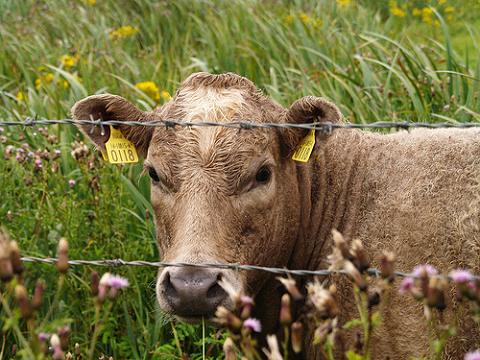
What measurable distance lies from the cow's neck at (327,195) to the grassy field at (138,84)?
2.11 feet

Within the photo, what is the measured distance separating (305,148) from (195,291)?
1038mm

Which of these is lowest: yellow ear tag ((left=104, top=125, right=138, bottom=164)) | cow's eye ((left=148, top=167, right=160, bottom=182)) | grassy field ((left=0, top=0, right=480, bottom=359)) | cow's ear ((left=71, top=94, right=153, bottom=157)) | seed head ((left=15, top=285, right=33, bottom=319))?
grassy field ((left=0, top=0, right=480, bottom=359))

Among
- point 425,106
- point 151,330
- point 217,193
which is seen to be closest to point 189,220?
point 217,193

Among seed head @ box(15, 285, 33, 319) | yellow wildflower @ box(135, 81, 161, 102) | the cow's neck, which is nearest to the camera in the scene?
seed head @ box(15, 285, 33, 319)

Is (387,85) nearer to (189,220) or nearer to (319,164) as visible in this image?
(319,164)

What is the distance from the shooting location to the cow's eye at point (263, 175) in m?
3.70

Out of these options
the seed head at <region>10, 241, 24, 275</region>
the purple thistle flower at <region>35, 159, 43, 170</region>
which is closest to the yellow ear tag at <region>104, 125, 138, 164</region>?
the purple thistle flower at <region>35, 159, 43, 170</region>

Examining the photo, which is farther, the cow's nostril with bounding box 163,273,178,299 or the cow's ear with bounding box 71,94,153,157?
the cow's ear with bounding box 71,94,153,157

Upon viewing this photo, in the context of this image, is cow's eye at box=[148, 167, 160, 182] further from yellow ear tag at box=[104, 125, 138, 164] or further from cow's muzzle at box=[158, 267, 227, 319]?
cow's muzzle at box=[158, 267, 227, 319]

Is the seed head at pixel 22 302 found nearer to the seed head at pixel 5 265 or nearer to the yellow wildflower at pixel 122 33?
the seed head at pixel 5 265

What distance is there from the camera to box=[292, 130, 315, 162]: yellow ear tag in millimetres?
3736

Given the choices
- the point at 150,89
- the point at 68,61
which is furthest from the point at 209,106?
the point at 68,61

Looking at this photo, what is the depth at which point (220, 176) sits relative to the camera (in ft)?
11.7

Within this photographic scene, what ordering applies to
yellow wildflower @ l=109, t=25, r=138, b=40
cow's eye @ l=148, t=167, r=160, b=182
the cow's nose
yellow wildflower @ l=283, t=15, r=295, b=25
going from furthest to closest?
yellow wildflower @ l=109, t=25, r=138, b=40 < yellow wildflower @ l=283, t=15, r=295, b=25 < cow's eye @ l=148, t=167, r=160, b=182 < the cow's nose
